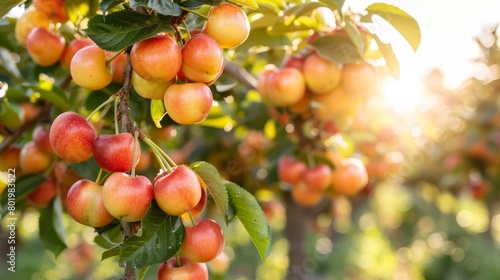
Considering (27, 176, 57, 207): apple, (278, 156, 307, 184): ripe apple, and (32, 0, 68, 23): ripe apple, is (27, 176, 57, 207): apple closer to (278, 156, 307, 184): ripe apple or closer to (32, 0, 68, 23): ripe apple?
(32, 0, 68, 23): ripe apple

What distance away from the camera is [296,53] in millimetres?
1405

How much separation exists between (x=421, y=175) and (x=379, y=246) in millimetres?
4467

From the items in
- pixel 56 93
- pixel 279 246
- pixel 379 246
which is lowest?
pixel 379 246

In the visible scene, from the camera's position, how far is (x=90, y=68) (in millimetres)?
831

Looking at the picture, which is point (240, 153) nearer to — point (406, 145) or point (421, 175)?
point (406, 145)

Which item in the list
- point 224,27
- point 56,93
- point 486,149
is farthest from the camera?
point 486,149

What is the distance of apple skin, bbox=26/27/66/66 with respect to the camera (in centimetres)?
114

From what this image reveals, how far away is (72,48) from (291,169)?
741mm

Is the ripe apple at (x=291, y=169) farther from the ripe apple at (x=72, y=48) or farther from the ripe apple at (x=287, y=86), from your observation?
the ripe apple at (x=72, y=48)

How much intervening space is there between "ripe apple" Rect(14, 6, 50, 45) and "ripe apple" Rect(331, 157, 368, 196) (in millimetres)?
842

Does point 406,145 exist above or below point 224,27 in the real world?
below

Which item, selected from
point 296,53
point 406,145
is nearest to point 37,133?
point 296,53

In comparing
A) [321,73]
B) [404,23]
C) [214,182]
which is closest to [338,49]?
[321,73]

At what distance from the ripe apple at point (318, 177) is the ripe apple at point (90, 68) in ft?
2.83
